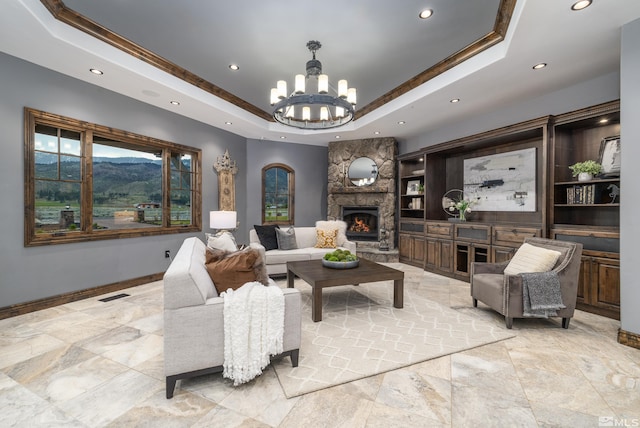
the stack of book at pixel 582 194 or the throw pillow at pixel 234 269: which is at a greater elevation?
the stack of book at pixel 582 194

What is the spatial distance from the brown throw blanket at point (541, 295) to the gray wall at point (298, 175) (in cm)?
512

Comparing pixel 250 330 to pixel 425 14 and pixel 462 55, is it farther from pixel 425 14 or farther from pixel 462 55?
pixel 462 55

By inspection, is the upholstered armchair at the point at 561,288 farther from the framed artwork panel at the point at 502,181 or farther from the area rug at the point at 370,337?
the framed artwork panel at the point at 502,181

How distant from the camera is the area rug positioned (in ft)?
6.88

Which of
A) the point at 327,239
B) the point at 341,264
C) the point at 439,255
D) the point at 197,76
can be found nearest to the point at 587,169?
the point at 439,255

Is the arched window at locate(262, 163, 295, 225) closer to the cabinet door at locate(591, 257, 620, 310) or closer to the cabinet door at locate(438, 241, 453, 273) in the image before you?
the cabinet door at locate(438, 241, 453, 273)

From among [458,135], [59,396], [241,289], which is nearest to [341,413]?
[241,289]

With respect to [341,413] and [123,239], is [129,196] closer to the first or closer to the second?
[123,239]

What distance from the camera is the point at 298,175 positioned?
23.8 feet

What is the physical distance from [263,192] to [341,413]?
222 inches

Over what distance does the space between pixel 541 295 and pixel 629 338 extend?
677 mm

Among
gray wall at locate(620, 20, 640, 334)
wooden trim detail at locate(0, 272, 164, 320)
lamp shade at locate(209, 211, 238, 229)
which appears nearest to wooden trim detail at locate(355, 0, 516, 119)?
gray wall at locate(620, 20, 640, 334)

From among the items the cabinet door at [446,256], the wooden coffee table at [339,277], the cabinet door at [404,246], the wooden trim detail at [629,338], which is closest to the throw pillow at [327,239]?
the wooden coffee table at [339,277]

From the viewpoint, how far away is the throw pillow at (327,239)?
5.08 m
